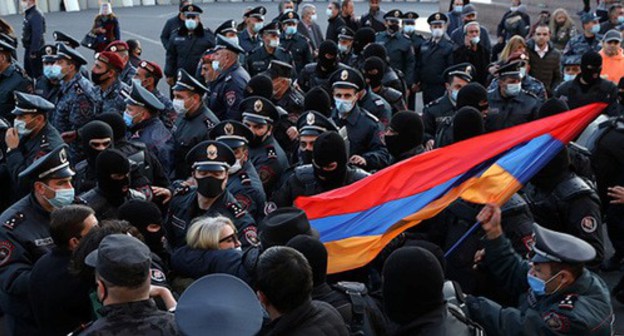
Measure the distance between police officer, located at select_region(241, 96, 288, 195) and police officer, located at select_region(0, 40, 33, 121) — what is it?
3.77m

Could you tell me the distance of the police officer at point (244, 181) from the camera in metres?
6.73

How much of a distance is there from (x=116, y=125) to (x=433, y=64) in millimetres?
7182

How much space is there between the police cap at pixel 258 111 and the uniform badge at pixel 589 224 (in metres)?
3.06

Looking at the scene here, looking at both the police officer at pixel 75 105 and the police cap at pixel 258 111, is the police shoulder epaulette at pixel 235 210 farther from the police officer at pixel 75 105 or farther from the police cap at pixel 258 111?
the police officer at pixel 75 105

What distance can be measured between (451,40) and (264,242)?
32.7ft

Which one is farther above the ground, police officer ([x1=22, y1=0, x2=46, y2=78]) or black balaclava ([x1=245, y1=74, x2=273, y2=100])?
black balaclava ([x1=245, y1=74, x2=273, y2=100])

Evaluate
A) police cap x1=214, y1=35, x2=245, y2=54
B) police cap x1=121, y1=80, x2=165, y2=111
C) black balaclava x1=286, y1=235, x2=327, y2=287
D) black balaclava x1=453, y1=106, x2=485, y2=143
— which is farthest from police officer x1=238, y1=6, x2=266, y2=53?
black balaclava x1=286, y1=235, x2=327, y2=287

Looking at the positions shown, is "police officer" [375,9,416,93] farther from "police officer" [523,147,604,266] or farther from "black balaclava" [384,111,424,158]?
"police officer" [523,147,604,266]

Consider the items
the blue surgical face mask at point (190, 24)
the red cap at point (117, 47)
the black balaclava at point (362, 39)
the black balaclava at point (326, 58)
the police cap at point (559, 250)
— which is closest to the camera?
the police cap at point (559, 250)

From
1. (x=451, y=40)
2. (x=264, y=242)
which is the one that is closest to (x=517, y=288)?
(x=264, y=242)

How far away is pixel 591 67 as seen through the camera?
9.93 meters

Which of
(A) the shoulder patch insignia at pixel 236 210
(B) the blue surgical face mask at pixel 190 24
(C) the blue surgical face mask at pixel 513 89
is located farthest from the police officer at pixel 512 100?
(B) the blue surgical face mask at pixel 190 24

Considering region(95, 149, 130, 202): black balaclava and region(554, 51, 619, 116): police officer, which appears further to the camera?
region(554, 51, 619, 116): police officer

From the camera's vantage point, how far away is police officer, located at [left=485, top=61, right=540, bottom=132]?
30.6 ft
